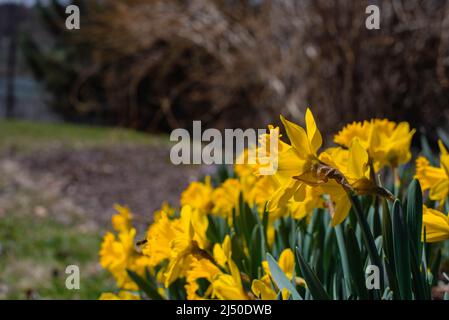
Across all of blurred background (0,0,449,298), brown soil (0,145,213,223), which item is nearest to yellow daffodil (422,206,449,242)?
blurred background (0,0,449,298)

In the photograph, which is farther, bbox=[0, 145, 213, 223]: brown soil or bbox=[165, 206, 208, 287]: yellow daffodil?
bbox=[0, 145, 213, 223]: brown soil

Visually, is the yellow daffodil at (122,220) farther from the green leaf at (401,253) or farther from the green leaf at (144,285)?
the green leaf at (401,253)

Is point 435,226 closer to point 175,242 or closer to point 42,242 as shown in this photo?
point 175,242

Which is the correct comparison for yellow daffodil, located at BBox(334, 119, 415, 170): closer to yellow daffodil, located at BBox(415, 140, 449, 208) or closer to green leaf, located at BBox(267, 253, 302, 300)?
yellow daffodil, located at BBox(415, 140, 449, 208)

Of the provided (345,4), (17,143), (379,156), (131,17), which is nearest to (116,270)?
(379,156)
